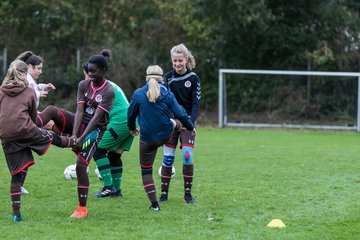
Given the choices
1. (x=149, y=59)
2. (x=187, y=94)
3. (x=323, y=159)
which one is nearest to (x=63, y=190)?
(x=187, y=94)

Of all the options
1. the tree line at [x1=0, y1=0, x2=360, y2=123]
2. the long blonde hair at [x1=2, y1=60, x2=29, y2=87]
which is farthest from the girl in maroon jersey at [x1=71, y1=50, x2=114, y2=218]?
the tree line at [x1=0, y1=0, x2=360, y2=123]

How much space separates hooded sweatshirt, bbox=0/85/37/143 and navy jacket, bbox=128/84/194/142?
1227 mm

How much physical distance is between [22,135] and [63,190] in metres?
2.39

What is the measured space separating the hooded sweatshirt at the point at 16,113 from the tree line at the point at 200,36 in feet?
48.3

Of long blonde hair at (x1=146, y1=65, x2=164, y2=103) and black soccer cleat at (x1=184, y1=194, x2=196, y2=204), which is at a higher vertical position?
long blonde hair at (x1=146, y1=65, x2=164, y2=103)

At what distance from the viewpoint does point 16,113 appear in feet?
23.1

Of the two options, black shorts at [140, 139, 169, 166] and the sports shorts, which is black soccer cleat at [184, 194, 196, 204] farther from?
the sports shorts

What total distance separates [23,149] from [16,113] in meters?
0.42

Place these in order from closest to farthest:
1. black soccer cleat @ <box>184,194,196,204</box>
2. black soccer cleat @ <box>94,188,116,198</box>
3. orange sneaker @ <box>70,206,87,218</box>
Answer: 1. orange sneaker @ <box>70,206,87,218</box>
2. black soccer cleat @ <box>184,194,196,204</box>
3. black soccer cleat @ <box>94,188,116,198</box>

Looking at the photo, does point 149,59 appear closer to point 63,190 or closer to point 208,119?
point 208,119

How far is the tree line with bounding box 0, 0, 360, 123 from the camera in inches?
855

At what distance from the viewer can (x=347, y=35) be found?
22.6m

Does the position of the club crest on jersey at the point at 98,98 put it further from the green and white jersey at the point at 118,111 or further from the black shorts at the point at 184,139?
the green and white jersey at the point at 118,111

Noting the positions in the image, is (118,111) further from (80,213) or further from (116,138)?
(80,213)
